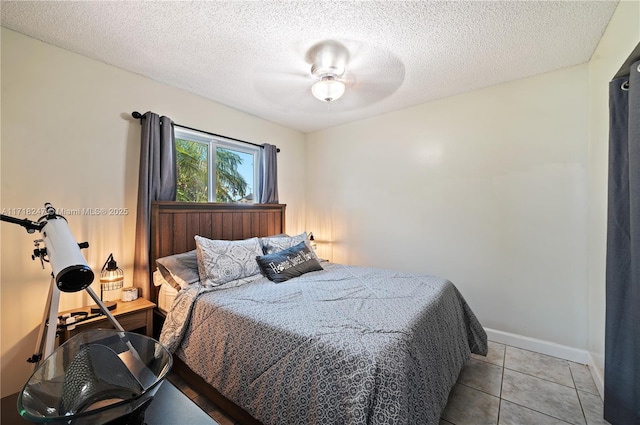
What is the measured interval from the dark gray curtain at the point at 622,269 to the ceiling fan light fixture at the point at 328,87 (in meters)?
1.69

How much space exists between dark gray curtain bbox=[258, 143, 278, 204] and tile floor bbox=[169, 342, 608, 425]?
6.62 feet

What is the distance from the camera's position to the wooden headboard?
2.32 meters

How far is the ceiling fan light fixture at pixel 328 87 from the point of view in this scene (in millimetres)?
2129

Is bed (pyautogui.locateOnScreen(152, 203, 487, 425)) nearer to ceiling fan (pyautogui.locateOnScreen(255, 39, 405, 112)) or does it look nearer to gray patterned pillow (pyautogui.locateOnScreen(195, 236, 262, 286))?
Answer: gray patterned pillow (pyautogui.locateOnScreen(195, 236, 262, 286))

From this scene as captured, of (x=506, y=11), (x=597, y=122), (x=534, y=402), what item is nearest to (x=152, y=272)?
(x=534, y=402)

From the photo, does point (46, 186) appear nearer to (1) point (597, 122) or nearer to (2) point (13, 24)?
(2) point (13, 24)

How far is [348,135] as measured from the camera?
142 inches

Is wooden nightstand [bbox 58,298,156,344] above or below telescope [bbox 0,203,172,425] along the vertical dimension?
below

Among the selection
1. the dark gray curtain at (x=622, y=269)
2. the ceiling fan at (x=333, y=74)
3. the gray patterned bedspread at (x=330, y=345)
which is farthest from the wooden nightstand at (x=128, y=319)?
the dark gray curtain at (x=622, y=269)

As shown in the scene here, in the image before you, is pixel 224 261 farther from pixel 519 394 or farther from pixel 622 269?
pixel 622 269

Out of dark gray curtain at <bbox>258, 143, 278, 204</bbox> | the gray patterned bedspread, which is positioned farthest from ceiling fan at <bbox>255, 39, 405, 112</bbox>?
the gray patterned bedspread

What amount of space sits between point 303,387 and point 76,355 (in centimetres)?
88

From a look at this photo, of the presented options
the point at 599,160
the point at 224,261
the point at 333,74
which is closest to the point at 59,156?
the point at 224,261

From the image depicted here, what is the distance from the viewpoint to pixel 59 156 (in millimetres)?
1934
